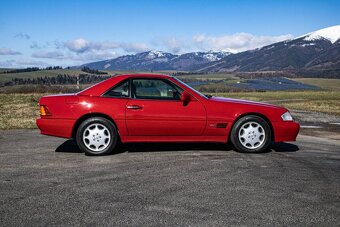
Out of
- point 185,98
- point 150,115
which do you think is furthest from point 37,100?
point 185,98

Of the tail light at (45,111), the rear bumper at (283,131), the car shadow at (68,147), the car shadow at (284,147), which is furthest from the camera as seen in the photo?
the car shadow at (284,147)

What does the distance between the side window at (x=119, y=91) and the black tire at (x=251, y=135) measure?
198cm

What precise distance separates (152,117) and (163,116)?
19 cm

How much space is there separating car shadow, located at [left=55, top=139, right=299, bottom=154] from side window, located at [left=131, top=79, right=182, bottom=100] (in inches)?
39.0

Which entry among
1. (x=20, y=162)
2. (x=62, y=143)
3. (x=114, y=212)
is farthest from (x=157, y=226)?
(x=62, y=143)

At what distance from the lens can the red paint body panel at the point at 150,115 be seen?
21.7 ft

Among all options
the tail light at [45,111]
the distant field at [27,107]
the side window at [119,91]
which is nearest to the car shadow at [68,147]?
the tail light at [45,111]

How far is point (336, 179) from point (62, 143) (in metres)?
5.21

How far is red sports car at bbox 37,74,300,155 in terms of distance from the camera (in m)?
6.62

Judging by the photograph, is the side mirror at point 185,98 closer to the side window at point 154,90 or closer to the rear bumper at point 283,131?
the side window at point 154,90

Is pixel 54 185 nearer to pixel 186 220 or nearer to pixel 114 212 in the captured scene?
pixel 114 212

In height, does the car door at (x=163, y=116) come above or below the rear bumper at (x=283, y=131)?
above

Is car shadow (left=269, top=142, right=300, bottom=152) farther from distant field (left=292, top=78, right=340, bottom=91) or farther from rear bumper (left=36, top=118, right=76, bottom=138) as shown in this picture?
distant field (left=292, top=78, right=340, bottom=91)

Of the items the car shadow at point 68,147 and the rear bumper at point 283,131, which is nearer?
the rear bumper at point 283,131
